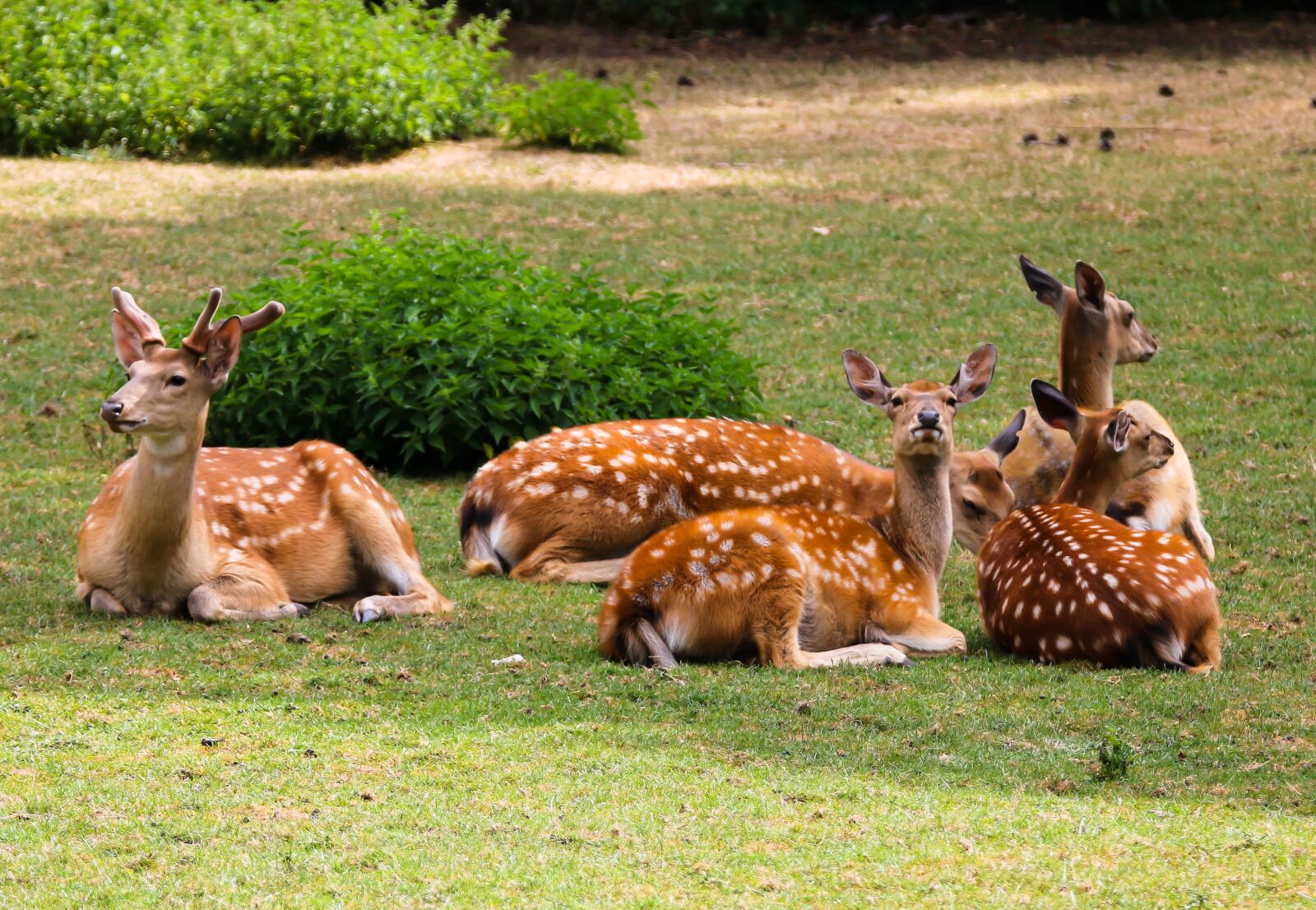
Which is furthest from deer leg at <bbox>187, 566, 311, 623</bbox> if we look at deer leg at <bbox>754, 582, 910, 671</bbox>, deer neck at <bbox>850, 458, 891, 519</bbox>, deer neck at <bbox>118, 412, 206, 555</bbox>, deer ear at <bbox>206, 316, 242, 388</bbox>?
deer neck at <bbox>850, 458, 891, 519</bbox>

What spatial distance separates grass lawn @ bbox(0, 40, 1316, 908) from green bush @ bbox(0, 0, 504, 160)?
113 inches

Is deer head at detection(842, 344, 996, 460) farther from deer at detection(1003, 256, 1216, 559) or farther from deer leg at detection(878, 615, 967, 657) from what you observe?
deer at detection(1003, 256, 1216, 559)

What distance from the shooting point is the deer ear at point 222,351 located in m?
6.93

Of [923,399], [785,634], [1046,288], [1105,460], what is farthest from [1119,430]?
[1046,288]

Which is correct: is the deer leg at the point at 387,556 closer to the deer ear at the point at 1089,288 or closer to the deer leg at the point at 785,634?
the deer leg at the point at 785,634

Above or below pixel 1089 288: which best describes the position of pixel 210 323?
below

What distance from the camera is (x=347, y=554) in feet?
24.9

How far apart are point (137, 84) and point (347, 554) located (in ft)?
38.1

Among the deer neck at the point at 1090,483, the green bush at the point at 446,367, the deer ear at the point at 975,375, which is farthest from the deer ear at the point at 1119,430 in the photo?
the green bush at the point at 446,367

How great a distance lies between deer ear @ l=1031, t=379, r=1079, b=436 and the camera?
25.8 feet

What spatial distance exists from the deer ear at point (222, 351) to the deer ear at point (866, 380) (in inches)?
99.4

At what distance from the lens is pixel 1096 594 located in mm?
6398

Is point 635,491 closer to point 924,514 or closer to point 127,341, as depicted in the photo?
point 924,514

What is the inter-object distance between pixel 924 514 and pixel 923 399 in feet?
1.62
